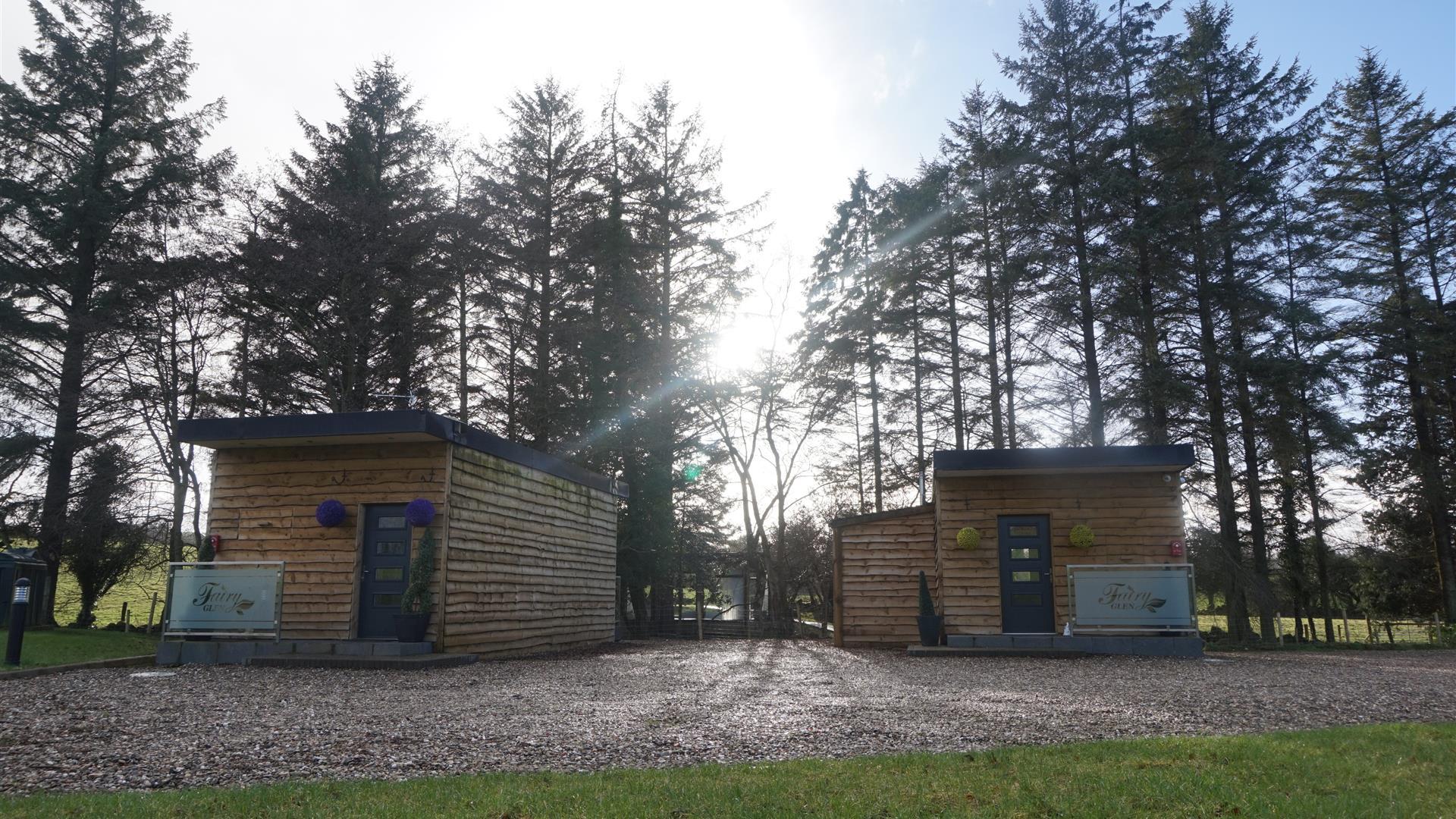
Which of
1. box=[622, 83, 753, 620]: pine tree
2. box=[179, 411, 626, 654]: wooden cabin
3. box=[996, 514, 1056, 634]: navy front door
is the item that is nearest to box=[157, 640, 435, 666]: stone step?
box=[179, 411, 626, 654]: wooden cabin

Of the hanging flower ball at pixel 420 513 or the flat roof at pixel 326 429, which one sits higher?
the flat roof at pixel 326 429

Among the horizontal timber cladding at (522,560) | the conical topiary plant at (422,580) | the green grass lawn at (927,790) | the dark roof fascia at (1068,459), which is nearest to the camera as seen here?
the green grass lawn at (927,790)

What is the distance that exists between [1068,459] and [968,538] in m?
1.88

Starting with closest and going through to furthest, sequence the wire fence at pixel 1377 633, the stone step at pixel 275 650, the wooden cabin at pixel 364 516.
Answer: the stone step at pixel 275 650 < the wooden cabin at pixel 364 516 < the wire fence at pixel 1377 633

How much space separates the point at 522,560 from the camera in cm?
1305

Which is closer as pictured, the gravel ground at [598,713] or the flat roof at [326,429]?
the gravel ground at [598,713]

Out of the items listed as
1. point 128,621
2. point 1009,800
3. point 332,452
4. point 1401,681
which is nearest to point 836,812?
point 1009,800

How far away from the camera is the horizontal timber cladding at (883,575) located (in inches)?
583

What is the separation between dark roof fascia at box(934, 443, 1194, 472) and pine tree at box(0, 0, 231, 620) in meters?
16.4

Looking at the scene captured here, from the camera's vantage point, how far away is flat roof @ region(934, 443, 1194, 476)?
41.1 ft

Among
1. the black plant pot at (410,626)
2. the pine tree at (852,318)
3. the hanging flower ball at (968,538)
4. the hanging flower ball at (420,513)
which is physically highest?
the pine tree at (852,318)

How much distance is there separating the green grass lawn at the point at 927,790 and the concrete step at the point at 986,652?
7772 millimetres

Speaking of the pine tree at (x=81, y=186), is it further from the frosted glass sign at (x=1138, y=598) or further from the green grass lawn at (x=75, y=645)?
the frosted glass sign at (x=1138, y=598)

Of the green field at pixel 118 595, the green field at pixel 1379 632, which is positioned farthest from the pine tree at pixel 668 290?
the green field at pixel 1379 632
